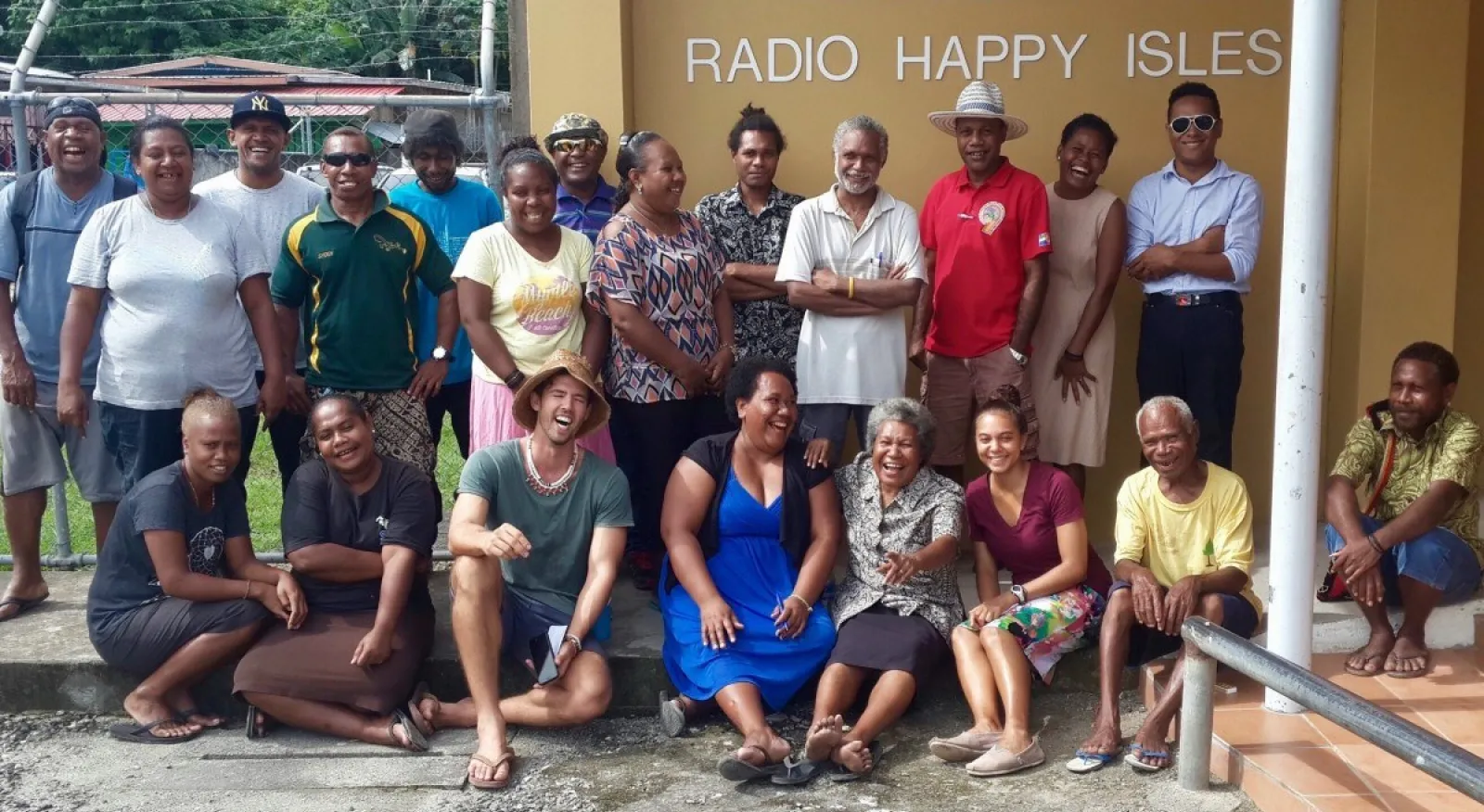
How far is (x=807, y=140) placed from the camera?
21.0 feet

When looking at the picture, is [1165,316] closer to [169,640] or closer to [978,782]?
[978,782]

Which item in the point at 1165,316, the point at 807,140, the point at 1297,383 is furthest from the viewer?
the point at 807,140

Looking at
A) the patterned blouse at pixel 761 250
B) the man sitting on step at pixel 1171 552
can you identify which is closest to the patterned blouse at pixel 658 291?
the patterned blouse at pixel 761 250

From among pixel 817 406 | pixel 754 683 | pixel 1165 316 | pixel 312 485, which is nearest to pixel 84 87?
pixel 312 485

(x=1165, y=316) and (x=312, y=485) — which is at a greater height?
(x=1165, y=316)

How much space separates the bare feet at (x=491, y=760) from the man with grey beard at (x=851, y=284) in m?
1.61

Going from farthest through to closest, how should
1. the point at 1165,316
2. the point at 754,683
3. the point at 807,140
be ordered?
the point at 807,140 → the point at 1165,316 → the point at 754,683

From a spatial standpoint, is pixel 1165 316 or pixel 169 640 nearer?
pixel 169 640

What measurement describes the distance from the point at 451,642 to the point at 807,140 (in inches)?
103

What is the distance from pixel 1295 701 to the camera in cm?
376

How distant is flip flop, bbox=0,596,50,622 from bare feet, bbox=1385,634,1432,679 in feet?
16.3

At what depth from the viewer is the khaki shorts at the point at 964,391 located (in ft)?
18.6

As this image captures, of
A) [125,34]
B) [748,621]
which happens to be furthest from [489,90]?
[125,34]

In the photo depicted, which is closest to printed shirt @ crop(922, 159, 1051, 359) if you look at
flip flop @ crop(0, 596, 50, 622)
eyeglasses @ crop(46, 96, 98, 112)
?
eyeglasses @ crop(46, 96, 98, 112)
